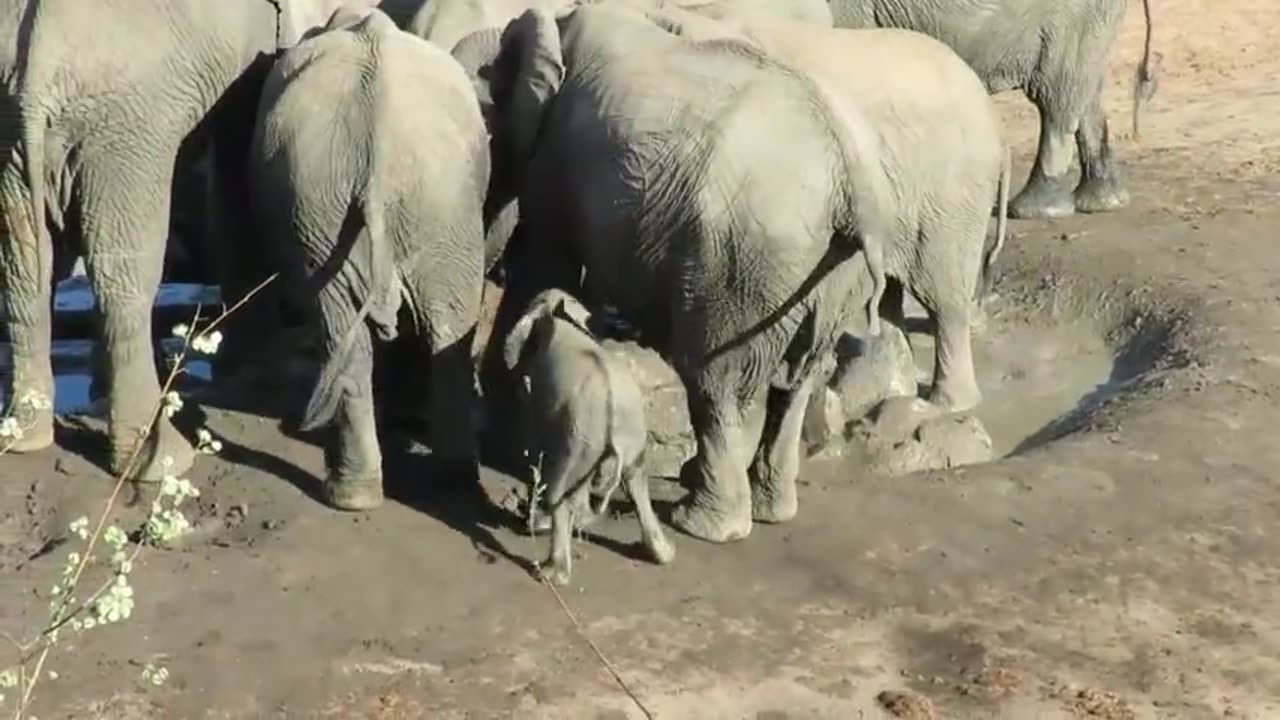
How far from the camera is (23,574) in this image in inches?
215

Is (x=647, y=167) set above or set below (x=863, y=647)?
above

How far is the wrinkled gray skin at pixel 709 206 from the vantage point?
5.45m

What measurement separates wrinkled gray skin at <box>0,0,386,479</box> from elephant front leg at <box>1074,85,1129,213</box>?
202 inches

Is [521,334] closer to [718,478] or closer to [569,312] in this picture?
[569,312]

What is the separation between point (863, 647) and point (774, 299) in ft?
3.45

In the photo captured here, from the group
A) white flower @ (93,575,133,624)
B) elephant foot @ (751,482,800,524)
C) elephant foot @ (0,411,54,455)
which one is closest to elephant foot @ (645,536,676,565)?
elephant foot @ (751,482,800,524)

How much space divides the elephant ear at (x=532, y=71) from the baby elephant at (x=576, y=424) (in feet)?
2.61

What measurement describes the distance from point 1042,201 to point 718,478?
458cm

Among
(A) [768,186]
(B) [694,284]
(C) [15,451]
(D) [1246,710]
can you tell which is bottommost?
(C) [15,451]

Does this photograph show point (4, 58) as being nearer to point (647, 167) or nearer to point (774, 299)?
point (647, 167)

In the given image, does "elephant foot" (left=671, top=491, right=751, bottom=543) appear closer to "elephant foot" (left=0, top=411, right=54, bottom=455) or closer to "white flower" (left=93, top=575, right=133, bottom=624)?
"elephant foot" (left=0, top=411, right=54, bottom=455)

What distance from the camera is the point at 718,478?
575 cm

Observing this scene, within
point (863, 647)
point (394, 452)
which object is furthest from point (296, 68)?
point (863, 647)

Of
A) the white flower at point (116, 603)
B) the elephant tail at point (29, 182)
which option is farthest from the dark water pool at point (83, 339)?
the white flower at point (116, 603)
